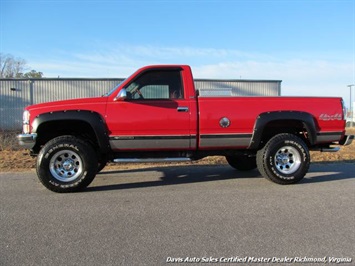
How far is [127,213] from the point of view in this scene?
495 centimetres

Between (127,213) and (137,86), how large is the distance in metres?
2.54

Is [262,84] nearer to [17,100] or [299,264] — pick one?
[17,100]

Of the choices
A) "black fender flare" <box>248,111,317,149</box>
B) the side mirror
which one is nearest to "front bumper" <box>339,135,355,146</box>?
"black fender flare" <box>248,111,317,149</box>

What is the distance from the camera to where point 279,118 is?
661cm

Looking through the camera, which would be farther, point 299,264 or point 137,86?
point 137,86

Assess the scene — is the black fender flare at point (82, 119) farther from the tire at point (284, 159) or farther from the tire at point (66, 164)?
the tire at point (284, 159)

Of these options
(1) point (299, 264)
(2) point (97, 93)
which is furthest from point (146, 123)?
(2) point (97, 93)

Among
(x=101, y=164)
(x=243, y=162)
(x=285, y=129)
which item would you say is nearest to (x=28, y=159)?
(x=101, y=164)

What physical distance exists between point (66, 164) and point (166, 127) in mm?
1823

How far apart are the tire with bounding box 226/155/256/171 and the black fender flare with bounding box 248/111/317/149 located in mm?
1510

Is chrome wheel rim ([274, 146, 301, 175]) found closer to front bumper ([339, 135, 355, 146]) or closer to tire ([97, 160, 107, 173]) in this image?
front bumper ([339, 135, 355, 146])

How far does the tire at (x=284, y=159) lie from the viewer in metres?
6.75

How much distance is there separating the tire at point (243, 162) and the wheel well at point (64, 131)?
3253mm

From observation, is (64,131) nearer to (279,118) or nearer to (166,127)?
(166,127)
